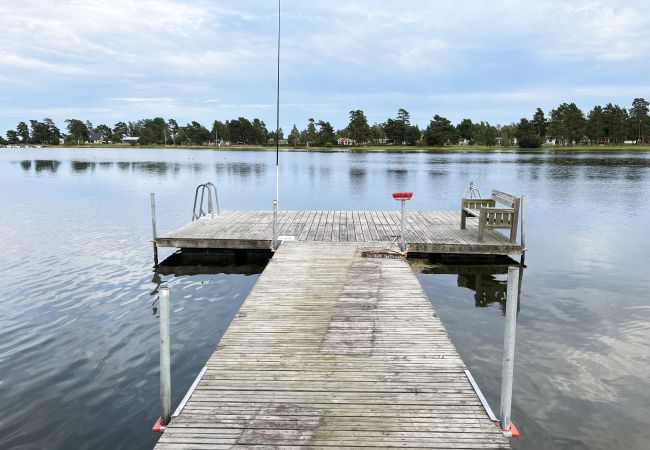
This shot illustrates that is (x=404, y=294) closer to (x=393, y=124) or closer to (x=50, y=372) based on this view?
(x=50, y=372)

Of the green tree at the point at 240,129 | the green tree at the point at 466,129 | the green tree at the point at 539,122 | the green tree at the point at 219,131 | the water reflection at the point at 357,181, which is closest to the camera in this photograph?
the water reflection at the point at 357,181

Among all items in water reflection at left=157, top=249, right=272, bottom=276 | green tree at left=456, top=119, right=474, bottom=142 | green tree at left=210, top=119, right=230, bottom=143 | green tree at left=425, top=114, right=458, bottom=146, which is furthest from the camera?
green tree at left=210, top=119, right=230, bottom=143

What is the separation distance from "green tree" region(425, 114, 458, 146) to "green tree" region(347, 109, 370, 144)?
18.1 meters

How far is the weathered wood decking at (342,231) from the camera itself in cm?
1282

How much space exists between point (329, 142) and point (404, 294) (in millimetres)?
151118

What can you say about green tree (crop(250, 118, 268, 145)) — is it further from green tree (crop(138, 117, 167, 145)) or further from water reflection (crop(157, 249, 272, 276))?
water reflection (crop(157, 249, 272, 276))

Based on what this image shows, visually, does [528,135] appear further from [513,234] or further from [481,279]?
[481,279]

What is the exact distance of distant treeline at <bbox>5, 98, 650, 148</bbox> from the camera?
398ft

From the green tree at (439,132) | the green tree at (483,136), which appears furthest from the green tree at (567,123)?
the green tree at (483,136)

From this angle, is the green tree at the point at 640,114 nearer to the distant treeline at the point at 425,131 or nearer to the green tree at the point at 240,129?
the distant treeline at the point at 425,131

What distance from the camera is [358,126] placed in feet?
462

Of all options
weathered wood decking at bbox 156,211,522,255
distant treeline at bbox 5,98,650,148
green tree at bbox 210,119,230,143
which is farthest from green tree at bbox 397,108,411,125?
weathered wood decking at bbox 156,211,522,255

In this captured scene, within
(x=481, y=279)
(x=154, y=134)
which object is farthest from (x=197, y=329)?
(x=154, y=134)

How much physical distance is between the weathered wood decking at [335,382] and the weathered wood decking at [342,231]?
4377 mm
